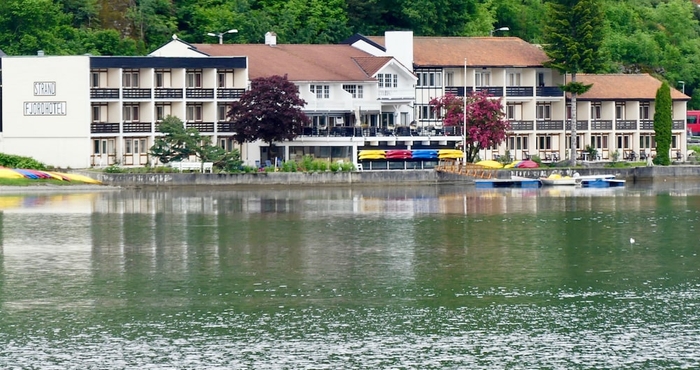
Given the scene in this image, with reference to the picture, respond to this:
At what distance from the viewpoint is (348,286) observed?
53375 millimetres

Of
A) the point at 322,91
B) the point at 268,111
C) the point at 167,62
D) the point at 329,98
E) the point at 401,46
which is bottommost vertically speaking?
the point at 268,111

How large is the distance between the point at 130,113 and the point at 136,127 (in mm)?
1311

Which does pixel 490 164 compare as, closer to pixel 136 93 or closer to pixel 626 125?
pixel 626 125

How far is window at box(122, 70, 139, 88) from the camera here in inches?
4016

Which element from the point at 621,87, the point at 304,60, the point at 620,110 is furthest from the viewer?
the point at 621,87

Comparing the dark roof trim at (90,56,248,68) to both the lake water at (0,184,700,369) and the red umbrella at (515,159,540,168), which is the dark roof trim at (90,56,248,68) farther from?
the red umbrella at (515,159,540,168)

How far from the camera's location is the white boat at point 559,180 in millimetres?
102938

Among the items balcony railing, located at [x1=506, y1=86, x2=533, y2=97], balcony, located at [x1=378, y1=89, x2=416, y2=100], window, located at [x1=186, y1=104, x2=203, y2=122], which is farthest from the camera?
balcony railing, located at [x1=506, y1=86, x2=533, y2=97]

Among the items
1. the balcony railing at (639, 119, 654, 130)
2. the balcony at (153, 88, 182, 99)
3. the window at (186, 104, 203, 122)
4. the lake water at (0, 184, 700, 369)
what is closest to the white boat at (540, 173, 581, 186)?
the balcony railing at (639, 119, 654, 130)

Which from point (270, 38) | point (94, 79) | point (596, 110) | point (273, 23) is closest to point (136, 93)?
point (94, 79)

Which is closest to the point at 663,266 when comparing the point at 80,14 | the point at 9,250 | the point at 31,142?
the point at 9,250

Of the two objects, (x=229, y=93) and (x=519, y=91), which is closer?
(x=229, y=93)

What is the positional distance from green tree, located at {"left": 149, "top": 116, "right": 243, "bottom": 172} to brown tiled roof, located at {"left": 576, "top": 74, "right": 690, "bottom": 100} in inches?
1198

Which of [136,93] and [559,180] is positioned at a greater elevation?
[136,93]
